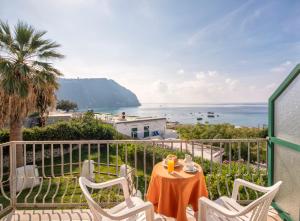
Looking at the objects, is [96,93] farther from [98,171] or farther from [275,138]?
[275,138]

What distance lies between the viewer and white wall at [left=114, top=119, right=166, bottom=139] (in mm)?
26453

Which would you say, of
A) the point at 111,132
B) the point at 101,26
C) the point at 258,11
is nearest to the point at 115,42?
the point at 101,26

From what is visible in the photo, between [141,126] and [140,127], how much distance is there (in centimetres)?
22

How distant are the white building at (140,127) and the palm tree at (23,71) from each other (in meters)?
16.3

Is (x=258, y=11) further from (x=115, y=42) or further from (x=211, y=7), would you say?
(x=115, y=42)

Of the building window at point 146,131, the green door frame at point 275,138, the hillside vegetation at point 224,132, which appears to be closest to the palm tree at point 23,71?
the green door frame at point 275,138

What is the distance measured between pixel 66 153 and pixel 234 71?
120 feet

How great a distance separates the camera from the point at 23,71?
835 centimetres

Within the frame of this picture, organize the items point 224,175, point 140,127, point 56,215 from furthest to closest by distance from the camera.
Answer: point 140,127, point 224,175, point 56,215

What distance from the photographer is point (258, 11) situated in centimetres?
797

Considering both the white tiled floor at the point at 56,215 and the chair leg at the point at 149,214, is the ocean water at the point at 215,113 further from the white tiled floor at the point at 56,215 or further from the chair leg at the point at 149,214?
the chair leg at the point at 149,214

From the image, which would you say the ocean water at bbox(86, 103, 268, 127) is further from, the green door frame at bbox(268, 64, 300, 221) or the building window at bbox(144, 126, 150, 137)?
the green door frame at bbox(268, 64, 300, 221)

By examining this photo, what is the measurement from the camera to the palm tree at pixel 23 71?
8.28 m

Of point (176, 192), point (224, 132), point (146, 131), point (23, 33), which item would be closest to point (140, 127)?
point (146, 131)
